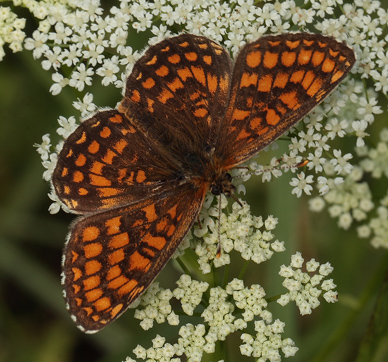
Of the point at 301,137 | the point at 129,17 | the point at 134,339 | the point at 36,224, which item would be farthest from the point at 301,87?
the point at 36,224

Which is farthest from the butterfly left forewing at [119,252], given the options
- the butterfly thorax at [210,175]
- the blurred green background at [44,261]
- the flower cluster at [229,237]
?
the blurred green background at [44,261]

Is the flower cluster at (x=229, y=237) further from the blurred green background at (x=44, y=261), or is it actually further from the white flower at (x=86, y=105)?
the white flower at (x=86, y=105)

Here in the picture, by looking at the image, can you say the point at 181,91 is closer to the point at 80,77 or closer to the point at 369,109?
the point at 80,77

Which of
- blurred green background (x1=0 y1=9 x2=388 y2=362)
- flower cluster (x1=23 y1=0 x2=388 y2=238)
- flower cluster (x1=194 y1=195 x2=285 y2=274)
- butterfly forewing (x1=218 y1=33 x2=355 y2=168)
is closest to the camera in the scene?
butterfly forewing (x1=218 y1=33 x2=355 y2=168)

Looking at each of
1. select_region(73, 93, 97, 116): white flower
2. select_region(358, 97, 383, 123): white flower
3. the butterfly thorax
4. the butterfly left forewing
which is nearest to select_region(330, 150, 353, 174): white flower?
select_region(358, 97, 383, 123): white flower

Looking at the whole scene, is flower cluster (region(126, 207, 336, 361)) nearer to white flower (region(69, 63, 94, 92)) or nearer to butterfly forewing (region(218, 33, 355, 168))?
butterfly forewing (region(218, 33, 355, 168))

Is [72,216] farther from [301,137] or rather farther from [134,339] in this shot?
[301,137]

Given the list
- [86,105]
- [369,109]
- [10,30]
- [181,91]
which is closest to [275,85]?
[181,91]
